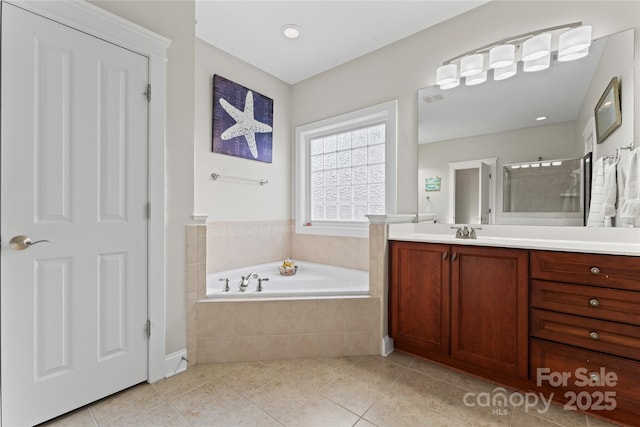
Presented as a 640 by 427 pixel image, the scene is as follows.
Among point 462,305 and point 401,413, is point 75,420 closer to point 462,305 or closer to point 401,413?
point 401,413

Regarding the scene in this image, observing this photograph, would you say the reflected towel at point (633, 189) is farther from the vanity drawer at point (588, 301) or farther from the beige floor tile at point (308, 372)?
the beige floor tile at point (308, 372)

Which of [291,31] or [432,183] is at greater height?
[291,31]

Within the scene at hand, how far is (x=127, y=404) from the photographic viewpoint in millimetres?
1617

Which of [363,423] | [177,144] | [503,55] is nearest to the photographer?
[363,423]

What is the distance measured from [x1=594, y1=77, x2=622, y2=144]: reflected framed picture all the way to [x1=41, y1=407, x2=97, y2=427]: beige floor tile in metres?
3.27

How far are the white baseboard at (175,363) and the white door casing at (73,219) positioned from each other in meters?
0.06

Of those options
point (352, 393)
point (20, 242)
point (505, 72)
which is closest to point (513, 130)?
point (505, 72)

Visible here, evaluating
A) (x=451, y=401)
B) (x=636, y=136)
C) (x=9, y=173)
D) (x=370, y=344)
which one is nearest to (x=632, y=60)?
(x=636, y=136)

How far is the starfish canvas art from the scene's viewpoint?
2816 millimetres

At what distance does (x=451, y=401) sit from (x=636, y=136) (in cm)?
186

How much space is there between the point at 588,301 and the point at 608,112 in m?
1.18

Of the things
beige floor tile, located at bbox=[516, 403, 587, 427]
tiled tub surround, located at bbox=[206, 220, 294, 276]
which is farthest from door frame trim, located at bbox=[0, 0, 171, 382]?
beige floor tile, located at bbox=[516, 403, 587, 427]

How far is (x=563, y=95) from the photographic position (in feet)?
6.48

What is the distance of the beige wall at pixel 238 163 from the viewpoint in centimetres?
271
